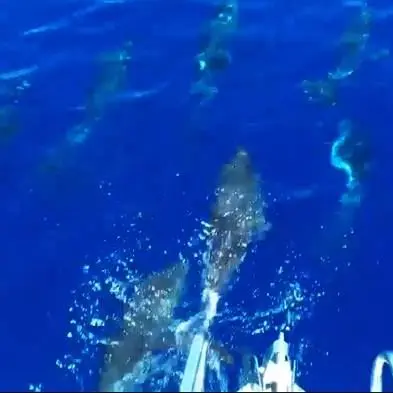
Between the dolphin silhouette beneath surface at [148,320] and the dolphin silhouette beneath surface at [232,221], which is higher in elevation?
the dolphin silhouette beneath surface at [232,221]

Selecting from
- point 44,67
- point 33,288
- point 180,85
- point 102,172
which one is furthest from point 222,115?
point 33,288

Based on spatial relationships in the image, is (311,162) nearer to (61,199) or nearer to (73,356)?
(61,199)

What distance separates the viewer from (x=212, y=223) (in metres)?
11.3

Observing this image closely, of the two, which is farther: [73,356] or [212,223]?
[212,223]

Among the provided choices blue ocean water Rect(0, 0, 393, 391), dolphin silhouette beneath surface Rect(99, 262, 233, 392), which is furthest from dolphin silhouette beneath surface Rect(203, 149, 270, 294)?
dolphin silhouette beneath surface Rect(99, 262, 233, 392)

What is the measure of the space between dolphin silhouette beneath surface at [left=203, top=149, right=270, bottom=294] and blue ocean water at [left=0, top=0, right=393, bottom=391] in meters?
0.13

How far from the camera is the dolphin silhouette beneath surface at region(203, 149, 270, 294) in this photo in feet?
36.0

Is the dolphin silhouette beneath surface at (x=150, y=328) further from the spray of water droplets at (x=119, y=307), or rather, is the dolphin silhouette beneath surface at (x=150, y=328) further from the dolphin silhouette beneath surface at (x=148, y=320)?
the spray of water droplets at (x=119, y=307)

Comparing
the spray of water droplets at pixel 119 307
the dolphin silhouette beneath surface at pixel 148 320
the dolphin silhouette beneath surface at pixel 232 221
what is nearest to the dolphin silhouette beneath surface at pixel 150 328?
the dolphin silhouette beneath surface at pixel 148 320

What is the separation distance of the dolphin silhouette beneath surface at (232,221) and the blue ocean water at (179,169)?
5.0 inches

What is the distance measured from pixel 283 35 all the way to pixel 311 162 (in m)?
2.52

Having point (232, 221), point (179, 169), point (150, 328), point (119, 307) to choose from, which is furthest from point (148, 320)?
point (179, 169)

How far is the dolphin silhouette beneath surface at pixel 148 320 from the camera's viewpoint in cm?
1008

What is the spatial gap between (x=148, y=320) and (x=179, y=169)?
2.31 metres
